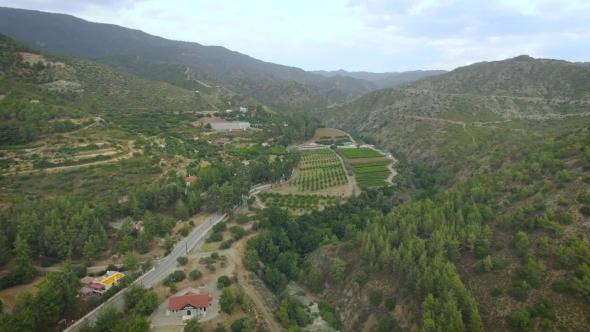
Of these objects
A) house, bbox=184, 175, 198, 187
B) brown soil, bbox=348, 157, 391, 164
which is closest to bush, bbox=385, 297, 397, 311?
house, bbox=184, 175, 198, 187

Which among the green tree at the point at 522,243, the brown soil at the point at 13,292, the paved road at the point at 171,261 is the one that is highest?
the green tree at the point at 522,243

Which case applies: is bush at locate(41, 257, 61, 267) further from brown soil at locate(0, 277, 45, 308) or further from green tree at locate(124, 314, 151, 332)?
green tree at locate(124, 314, 151, 332)

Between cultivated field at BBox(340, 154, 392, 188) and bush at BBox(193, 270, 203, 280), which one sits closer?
bush at BBox(193, 270, 203, 280)

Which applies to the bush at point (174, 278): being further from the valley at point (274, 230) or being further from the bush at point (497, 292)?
the bush at point (497, 292)

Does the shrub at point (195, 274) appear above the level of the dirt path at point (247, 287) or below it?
above

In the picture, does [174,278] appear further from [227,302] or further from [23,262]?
[23,262]

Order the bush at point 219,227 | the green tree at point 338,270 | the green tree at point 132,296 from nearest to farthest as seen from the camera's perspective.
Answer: the green tree at point 132,296, the green tree at point 338,270, the bush at point 219,227

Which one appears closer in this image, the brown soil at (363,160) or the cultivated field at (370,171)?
the cultivated field at (370,171)

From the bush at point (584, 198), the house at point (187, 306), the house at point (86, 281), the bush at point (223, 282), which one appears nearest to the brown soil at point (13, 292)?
the house at point (86, 281)
